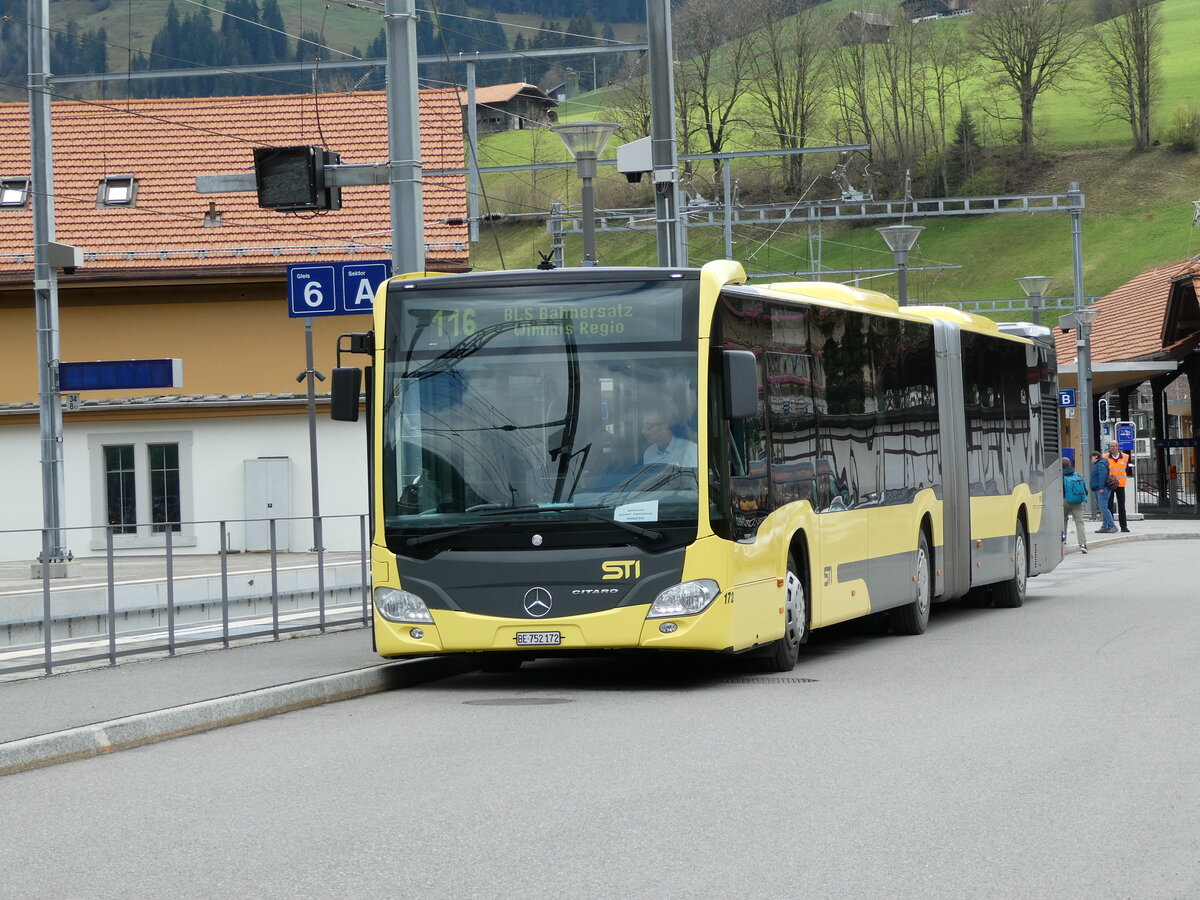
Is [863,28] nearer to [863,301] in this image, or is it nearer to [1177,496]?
[1177,496]

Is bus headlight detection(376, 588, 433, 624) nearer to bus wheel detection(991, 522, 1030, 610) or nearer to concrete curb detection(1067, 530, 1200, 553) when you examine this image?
bus wheel detection(991, 522, 1030, 610)

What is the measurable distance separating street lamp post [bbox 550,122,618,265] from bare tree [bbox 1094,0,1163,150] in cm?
8080

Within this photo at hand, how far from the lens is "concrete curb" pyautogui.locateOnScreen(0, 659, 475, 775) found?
10102 mm

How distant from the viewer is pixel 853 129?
9394 centimetres

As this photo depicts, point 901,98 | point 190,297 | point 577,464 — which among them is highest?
point 901,98

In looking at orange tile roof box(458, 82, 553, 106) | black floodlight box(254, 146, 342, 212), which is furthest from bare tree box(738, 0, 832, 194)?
black floodlight box(254, 146, 342, 212)

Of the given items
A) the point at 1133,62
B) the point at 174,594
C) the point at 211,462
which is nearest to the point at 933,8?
the point at 1133,62

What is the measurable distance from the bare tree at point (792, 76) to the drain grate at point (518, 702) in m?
72.1

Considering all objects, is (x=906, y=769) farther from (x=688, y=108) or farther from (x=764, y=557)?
(x=688, y=108)

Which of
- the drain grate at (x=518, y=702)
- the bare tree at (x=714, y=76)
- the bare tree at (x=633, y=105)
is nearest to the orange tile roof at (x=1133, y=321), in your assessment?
the bare tree at (x=633, y=105)

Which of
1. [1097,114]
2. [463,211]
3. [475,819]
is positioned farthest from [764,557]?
[1097,114]

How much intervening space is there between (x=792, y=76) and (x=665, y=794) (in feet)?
275

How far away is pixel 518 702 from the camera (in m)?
12.6

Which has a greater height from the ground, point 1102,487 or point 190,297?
point 190,297
